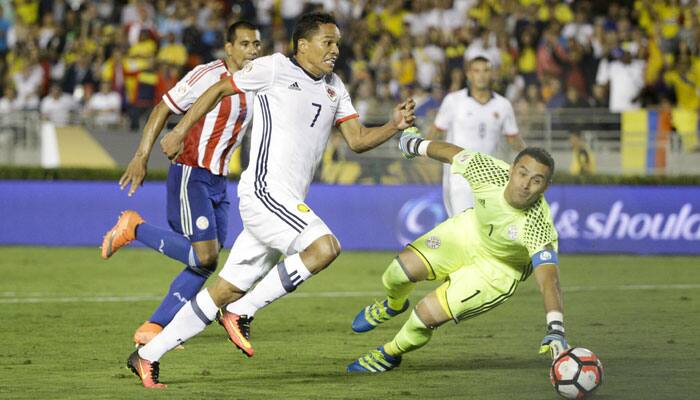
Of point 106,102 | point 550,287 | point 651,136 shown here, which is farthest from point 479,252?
point 106,102

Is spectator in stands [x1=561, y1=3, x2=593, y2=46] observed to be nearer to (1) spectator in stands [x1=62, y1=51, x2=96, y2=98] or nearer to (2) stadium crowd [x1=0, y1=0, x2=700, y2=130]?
(2) stadium crowd [x1=0, y1=0, x2=700, y2=130]

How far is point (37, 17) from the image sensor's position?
23766 mm

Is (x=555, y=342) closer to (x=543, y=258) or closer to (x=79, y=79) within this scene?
(x=543, y=258)

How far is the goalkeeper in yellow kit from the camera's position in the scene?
7.73 metres

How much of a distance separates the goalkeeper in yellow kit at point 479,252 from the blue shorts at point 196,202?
1623 mm

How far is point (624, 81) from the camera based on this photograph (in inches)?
804

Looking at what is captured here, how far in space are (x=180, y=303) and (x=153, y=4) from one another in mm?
15026

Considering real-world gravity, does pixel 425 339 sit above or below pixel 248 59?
below

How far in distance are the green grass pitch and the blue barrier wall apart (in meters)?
1.80

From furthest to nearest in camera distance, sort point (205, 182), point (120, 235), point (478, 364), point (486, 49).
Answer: point (486, 49), point (120, 235), point (205, 182), point (478, 364)

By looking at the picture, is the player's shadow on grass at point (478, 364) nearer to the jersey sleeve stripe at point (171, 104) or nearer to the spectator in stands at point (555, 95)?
the jersey sleeve stripe at point (171, 104)

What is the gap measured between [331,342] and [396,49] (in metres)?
12.8

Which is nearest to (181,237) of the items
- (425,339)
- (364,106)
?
(425,339)

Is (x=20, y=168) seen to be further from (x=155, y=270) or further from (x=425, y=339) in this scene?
(x=425, y=339)
